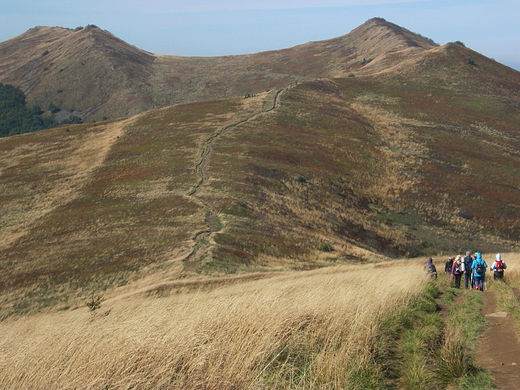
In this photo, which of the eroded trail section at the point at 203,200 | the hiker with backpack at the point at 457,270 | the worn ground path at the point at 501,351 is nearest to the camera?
the worn ground path at the point at 501,351

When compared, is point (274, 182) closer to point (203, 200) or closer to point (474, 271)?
point (203, 200)

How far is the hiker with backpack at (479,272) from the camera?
53.2 ft

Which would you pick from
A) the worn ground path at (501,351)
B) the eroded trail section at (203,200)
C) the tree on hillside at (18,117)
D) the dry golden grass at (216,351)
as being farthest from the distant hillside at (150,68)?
the worn ground path at (501,351)

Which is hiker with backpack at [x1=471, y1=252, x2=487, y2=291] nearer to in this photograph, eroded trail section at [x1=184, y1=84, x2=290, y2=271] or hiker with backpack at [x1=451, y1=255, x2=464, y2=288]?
hiker with backpack at [x1=451, y1=255, x2=464, y2=288]

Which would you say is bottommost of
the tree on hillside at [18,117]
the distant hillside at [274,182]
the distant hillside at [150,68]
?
the distant hillside at [274,182]

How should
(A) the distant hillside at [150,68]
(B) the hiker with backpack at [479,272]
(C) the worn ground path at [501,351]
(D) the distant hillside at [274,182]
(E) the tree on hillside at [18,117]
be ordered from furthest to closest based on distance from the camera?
(A) the distant hillside at [150,68]
(E) the tree on hillside at [18,117]
(D) the distant hillside at [274,182]
(B) the hiker with backpack at [479,272]
(C) the worn ground path at [501,351]

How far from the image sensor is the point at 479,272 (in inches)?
643

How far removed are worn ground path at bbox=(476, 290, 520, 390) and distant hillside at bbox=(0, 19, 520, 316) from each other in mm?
17315

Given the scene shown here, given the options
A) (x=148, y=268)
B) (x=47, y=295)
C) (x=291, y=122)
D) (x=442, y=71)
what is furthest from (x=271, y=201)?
(x=442, y=71)

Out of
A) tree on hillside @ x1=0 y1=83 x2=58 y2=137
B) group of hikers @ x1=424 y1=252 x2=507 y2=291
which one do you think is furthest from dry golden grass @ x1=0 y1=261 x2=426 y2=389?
tree on hillside @ x1=0 y1=83 x2=58 y2=137

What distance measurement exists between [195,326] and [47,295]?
21.9 m

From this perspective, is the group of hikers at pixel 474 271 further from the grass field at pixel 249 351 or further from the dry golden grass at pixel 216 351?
the dry golden grass at pixel 216 351

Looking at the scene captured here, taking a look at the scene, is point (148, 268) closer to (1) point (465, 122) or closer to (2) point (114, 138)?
(2) point (114, 138)

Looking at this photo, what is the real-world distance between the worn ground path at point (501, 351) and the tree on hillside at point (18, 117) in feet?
429
